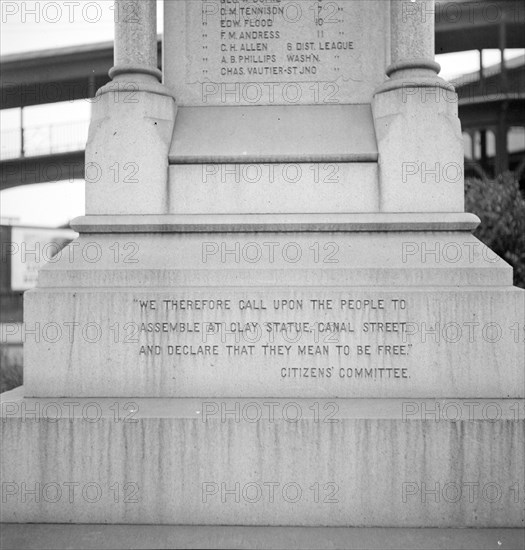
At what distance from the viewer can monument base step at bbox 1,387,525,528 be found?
342 centimetres

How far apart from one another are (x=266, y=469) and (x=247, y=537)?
1.31 feet

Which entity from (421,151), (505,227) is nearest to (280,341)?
(421,151)

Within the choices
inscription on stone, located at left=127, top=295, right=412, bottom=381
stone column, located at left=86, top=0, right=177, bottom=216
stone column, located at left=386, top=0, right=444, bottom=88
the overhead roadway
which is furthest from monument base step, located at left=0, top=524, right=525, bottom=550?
the overhead roadway

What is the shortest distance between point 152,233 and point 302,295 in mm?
1307

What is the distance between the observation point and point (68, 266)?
412cm

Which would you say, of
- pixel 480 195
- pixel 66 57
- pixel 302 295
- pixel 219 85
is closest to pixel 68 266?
pixel 302 295

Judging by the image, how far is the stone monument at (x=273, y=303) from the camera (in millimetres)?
3439

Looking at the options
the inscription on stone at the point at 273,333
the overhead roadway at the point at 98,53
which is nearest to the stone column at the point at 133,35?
the inscription on stone at the point at 273,333

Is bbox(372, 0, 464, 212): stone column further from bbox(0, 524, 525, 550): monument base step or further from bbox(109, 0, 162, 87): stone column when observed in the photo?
bbox(0, 524, 525, 550): monument base step

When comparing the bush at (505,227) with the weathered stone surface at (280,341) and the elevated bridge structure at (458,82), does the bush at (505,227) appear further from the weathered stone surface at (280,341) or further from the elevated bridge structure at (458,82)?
the elevated bridge structure at (458,82)

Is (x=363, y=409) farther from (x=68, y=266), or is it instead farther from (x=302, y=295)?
(x=68, y=266)

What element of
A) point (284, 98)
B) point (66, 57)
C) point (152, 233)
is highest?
point (66, 57)

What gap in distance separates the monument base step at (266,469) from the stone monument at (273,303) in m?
0.01

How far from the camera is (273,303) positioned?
12.9 feet
